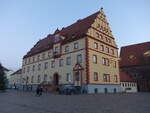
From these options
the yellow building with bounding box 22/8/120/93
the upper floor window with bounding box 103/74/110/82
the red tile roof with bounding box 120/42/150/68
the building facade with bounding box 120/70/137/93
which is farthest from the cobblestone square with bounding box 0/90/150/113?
the red tile roof with bounding box 120/42/150/68

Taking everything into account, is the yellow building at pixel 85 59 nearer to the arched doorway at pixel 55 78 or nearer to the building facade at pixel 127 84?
the arched doorway at pixel 55 78

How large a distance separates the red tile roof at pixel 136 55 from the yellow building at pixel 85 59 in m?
16.6

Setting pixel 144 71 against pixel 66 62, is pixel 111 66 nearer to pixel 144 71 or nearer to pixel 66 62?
pixel 66 62

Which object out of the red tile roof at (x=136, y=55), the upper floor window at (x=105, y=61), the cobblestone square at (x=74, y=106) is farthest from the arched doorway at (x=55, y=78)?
the red tile roof at (x=136, y=55)

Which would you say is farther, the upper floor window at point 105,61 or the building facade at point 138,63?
the building facade at point 138,63

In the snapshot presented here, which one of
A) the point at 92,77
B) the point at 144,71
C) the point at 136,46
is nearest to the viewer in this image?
the point at 92,77

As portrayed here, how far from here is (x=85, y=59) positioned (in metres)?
32.2

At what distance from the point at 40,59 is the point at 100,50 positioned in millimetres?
18157

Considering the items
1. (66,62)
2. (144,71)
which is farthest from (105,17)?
(144,71)

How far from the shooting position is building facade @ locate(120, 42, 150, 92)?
5141 cm

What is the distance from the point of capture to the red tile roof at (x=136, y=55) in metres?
54.5

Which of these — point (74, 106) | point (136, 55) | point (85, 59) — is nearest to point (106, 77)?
point (85, 59)

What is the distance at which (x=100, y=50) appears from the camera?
36.6 meters

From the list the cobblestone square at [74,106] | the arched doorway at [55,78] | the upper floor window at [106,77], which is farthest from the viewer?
the arched doorway at [55,78]
